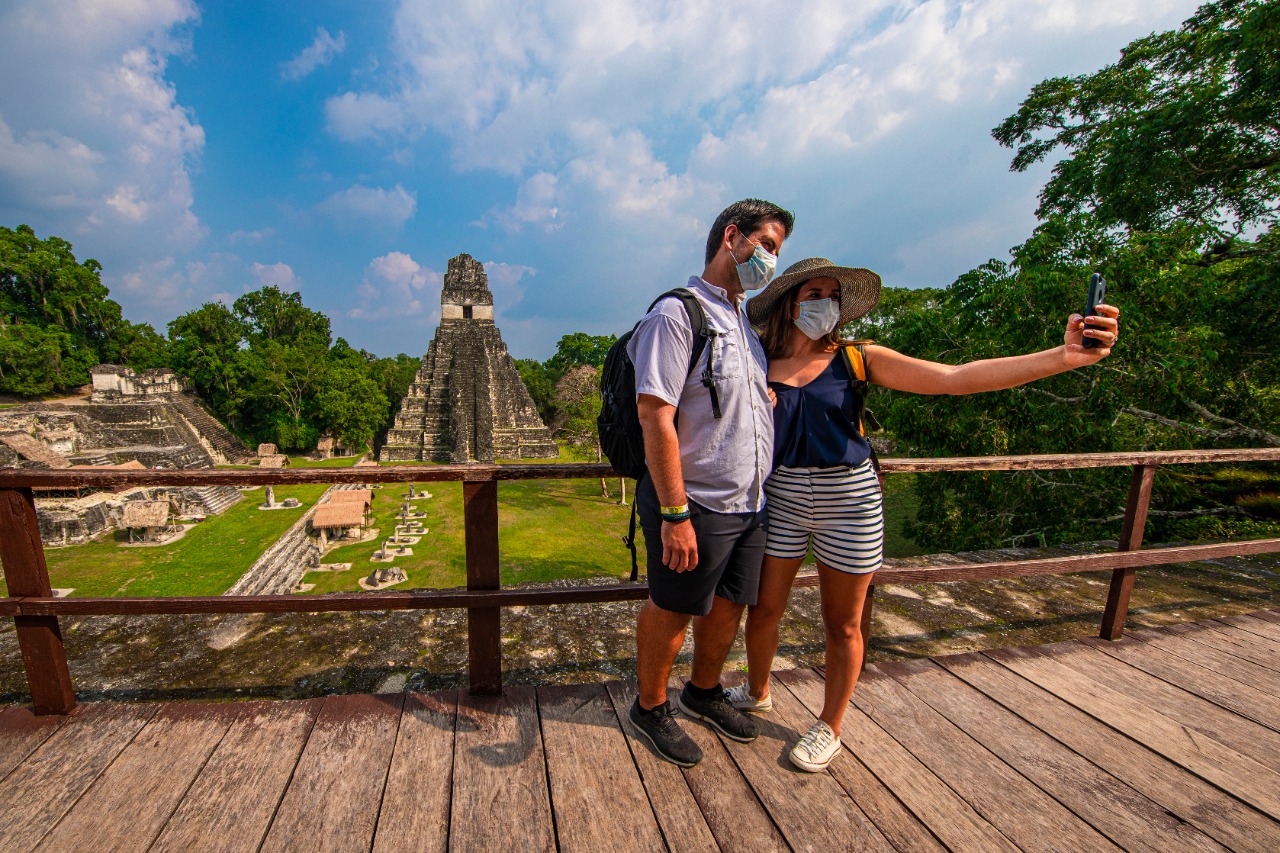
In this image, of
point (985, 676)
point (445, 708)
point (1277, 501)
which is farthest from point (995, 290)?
point (445, 708)

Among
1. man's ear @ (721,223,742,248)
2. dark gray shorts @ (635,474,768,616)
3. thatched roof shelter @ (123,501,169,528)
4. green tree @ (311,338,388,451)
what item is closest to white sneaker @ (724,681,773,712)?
dark gray shorts @ (635,474,768,616)

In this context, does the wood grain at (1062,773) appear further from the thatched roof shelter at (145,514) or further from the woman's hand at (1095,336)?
the thatched roof shelter at (145,514)

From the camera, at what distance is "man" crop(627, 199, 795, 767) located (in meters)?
1.46

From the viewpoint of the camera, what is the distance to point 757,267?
1.62 m

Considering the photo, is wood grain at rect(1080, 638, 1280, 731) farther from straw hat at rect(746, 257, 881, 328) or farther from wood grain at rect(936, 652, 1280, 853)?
straw hat at rect(746, 257, 881, 328)

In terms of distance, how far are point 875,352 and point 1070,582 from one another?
9.47 ft

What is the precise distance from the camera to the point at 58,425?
21828mm

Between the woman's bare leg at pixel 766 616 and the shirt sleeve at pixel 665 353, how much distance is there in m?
0.66

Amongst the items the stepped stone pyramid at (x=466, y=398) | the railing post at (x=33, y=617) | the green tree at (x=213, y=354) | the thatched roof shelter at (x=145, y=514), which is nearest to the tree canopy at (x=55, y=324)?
the green tree at (x=213, y=354)

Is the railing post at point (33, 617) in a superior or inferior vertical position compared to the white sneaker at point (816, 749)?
superior

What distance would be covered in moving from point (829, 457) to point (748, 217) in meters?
0.76

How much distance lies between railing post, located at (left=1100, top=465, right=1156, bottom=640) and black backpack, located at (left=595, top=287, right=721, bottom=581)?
214 centimetres

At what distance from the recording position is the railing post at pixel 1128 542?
234 cm

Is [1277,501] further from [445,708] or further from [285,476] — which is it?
[285,476]
